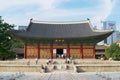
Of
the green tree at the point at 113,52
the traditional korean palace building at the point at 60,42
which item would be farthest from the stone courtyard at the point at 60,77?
the green tree at the point at 113,52

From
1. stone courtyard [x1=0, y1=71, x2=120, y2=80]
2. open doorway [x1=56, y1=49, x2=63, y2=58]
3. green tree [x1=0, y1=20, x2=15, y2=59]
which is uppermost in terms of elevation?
green tree [x1=0, y1=20, x2=15, y2=59]

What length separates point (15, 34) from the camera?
1785 inches

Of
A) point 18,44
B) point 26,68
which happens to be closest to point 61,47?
point 26,68

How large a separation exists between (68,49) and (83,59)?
2922mm

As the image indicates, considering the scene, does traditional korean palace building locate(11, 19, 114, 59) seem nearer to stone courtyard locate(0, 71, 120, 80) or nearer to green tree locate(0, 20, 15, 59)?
green tree locate(0, 20, 15, 59)

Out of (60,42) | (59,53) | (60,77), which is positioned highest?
(60,42)

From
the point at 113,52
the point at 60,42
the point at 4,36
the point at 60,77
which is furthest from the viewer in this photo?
the point at 113,52

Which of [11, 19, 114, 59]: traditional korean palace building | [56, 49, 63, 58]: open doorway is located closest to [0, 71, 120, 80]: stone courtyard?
[11, 19, 114, 59]: traditional korean palace building

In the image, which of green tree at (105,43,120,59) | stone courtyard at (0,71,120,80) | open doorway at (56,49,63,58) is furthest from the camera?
green tree at (105,43,120,59)

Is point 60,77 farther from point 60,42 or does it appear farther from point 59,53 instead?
point 59,53

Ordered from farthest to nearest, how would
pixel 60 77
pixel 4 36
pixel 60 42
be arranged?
pixel 4 36
pixel 60 42
pixel 60 77

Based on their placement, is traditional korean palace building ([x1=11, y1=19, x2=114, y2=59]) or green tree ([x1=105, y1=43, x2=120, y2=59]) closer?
traditional korean palace building ([x1=11, y1=19, x2=114, y2=59])

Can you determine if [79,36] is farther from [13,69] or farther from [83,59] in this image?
[13,69]

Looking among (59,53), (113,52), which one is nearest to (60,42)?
(59,53)
